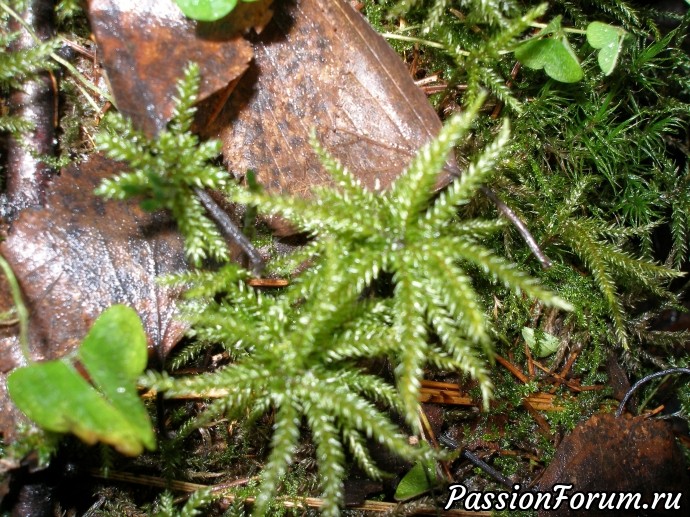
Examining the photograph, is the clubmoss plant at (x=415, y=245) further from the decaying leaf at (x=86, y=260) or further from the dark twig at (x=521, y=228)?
the decaying leaf at (x=86, y=260)

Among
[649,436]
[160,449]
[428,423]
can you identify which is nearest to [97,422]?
[160,449]

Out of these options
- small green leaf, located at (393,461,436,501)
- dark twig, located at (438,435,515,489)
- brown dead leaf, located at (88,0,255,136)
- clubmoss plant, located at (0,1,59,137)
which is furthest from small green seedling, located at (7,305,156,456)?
dark twig, located at (438,435,515,489)

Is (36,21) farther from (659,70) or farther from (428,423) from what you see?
(659,70)

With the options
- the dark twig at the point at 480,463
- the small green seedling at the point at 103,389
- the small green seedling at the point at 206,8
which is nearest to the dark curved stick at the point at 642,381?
the dark twig at the point at 480,463

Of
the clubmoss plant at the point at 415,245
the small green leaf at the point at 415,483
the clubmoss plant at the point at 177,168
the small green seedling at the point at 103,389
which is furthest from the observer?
the small green leaf at the point at 415,483

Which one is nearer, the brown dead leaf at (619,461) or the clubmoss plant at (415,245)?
the clubmoss plant at (415,245)

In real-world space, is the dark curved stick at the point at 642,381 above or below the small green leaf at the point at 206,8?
below

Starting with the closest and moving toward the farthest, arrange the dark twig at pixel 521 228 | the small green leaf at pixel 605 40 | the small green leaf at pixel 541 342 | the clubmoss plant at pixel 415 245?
the clubmoss plant at pixel 415 245, the dark twig at pixel 521 228, the small green leaf at pixel 605 40, the small green leaf at pixel 541 342
